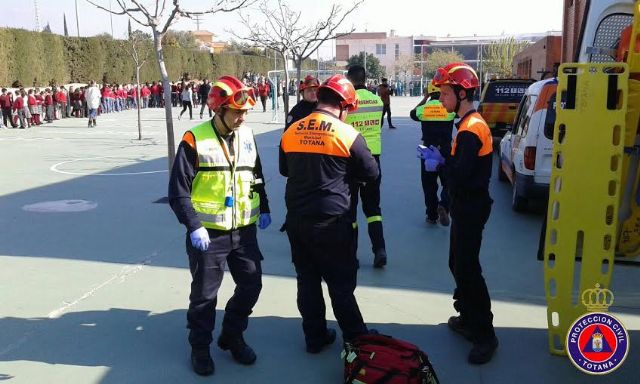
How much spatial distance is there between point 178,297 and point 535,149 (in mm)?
5115

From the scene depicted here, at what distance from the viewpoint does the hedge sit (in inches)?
1158

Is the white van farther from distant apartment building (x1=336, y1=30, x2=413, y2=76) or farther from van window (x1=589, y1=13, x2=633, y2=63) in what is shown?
distant apartment building (x1=336, y1=30, x2=413, y2=76)

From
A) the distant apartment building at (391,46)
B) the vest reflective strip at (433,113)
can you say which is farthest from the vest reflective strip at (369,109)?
the distant apartment building at (391,46)

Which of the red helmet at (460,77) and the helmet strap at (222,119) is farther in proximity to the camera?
the red helmet at (460,77)

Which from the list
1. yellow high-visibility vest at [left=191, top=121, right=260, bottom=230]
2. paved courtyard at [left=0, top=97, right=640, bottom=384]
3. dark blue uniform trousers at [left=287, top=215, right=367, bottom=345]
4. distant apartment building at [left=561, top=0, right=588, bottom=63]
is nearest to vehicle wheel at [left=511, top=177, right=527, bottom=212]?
paved courtyard at [left=0, top=97, right=640, bottom=384]

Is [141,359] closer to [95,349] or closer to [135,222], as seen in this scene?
[95,349]

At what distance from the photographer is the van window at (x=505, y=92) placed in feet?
53.1

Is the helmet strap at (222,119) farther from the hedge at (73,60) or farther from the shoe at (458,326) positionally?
the hedge at (73,60)

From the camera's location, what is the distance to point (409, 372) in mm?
3682

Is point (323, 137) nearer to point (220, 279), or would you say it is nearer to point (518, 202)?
point (220, 279)

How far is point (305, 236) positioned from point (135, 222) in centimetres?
482

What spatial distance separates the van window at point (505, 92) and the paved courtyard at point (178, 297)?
6.19m

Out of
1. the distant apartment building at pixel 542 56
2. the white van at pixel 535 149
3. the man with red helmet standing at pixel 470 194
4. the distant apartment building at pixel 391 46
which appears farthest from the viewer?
the distant apartment building at pixel 391 46

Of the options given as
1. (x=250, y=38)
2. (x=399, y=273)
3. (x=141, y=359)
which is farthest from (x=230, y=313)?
(x=250, y=38)
